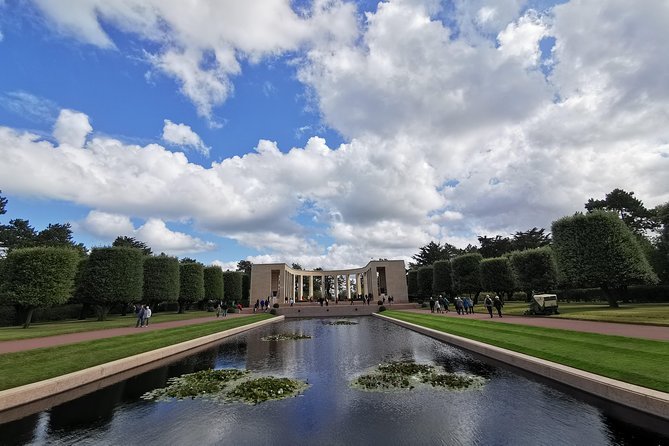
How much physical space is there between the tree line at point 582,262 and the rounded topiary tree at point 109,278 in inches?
1647

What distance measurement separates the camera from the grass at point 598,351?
28.2 feet

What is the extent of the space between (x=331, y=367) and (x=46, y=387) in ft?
27.5

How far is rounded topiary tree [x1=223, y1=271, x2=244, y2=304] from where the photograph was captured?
6931cm

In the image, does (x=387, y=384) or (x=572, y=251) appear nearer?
(x=387, y=384)

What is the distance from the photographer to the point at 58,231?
231 ft

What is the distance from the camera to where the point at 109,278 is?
1411 inches

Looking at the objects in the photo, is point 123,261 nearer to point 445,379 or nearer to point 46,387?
point 46,387

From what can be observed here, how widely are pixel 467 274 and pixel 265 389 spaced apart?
47.2m

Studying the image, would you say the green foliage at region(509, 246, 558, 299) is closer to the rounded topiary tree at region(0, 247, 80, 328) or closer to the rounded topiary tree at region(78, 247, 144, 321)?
the rounded topiary tree at region(78, 247, 144, 321)

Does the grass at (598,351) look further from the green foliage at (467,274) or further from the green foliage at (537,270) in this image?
the green foliage at (467,274)

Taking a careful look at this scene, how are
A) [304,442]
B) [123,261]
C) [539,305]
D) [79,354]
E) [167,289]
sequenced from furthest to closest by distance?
[167,289] < [123,261] < [539,305] < [79,354] < [304,442]

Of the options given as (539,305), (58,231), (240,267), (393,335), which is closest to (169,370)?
(393,335)

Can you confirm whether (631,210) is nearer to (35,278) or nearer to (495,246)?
(495,246)

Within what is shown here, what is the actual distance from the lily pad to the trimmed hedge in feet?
200
